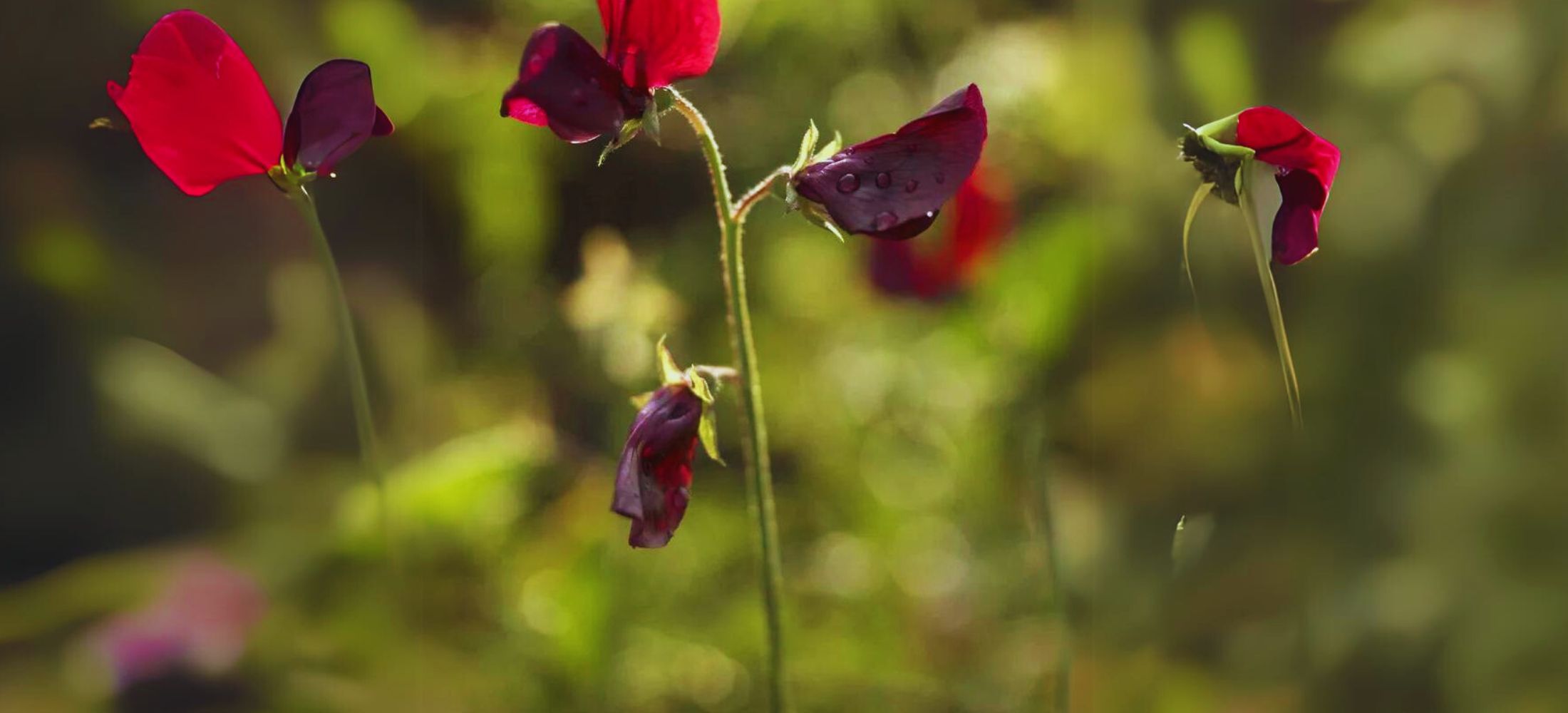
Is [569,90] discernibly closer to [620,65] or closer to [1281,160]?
[620,65]

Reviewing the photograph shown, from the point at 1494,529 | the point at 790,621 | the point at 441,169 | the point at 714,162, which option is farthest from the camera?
the point at 441,169

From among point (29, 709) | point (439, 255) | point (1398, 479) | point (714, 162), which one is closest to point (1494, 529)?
point (1398, 479)

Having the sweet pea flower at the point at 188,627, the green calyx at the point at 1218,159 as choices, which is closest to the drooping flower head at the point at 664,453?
the green calyx at the point at 1218,159

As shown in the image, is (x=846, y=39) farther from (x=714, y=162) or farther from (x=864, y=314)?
(x=714, y=162)

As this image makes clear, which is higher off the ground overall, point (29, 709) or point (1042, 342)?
point (1042, 342)

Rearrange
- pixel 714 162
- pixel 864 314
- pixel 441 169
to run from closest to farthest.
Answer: pixel 714 162
pixel 864 314
pixel 441 169

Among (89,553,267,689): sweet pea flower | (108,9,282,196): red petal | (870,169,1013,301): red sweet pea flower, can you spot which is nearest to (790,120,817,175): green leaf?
(108,9,282,196): red petal

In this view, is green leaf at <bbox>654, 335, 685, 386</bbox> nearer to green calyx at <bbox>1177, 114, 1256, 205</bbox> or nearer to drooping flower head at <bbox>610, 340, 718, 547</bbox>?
drooping flower head at <bbox>610, 340, 718, 547</bbox>
